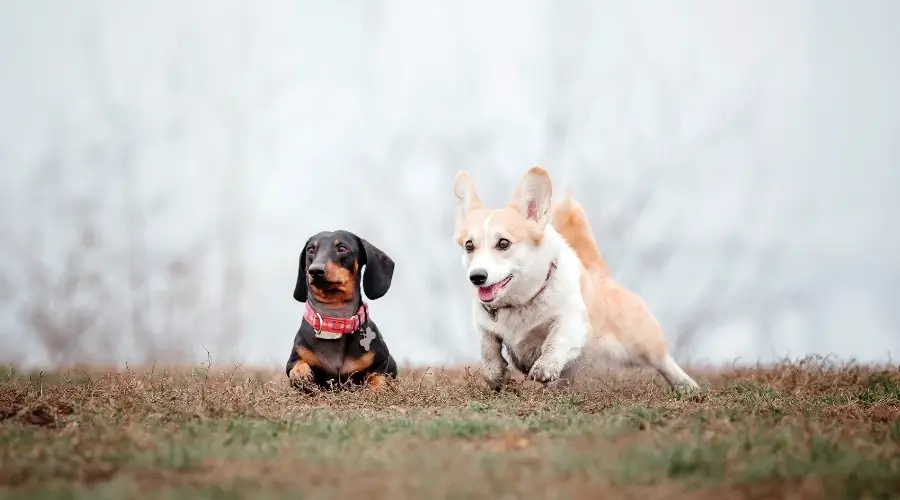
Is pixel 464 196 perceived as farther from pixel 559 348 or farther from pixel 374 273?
pixel 559 348

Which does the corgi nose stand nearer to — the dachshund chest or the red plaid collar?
the red plaid collar

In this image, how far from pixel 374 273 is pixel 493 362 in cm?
116

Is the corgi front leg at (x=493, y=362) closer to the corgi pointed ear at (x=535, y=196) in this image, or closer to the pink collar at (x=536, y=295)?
the pink collar at (x=536, y=295)

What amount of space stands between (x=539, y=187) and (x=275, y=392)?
2403mm

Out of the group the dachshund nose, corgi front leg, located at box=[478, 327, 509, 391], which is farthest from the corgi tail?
the dachshund nose

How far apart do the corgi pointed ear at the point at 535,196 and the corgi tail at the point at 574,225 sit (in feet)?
3.84

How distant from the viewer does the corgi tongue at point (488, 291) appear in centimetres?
676

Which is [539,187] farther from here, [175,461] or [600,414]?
[175,461]

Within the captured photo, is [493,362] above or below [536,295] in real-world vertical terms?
below

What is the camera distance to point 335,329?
7086 millimetres

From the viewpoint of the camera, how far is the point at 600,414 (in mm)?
5645

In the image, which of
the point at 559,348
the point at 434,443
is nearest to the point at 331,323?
the point at 559,348

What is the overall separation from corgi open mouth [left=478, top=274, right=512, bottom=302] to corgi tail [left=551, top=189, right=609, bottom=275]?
1.55 meters

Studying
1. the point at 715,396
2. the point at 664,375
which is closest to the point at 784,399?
the point at 715,396
